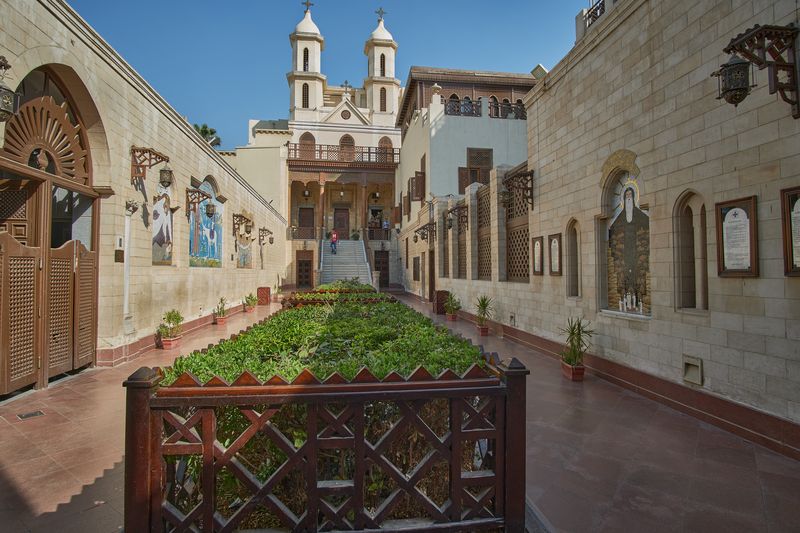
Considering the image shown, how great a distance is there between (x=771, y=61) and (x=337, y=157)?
26.3 metres

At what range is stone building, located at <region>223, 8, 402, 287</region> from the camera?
26.3m

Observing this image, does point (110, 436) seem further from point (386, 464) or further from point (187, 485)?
point (386, 464)

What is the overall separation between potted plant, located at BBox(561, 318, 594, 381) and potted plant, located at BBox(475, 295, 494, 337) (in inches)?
155

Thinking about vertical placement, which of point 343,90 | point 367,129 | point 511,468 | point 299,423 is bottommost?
point 511,468

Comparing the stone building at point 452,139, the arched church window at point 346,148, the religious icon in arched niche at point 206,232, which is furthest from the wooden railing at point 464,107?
the religious icon in arched niche at point 206,232

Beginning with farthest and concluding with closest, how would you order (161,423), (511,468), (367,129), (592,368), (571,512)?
(367,129) < (592,368) < (571,512) < (511,468) < (161,423)

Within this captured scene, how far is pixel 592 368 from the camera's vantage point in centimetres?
665

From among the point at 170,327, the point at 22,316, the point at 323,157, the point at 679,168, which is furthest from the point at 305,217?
the point at 679,168

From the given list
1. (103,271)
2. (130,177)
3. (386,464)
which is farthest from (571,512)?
(130,177)

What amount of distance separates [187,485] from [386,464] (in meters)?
1.47

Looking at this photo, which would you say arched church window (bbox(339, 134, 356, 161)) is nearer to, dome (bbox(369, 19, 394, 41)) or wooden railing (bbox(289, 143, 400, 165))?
wooden railing (bbox(289, 143, 400, 165))

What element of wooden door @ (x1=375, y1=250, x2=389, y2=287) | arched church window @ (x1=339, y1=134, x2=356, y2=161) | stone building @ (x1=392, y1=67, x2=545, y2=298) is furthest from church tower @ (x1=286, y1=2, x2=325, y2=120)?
stone building @ (x1=392, y1=67, x2=545, y2=298)

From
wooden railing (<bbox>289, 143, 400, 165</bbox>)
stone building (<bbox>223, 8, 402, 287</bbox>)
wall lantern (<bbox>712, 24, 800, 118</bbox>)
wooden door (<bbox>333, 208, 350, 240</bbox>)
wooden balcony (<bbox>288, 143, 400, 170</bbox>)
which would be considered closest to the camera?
wall lantern (<bbox>712, 24, 800, 118</bbox>)

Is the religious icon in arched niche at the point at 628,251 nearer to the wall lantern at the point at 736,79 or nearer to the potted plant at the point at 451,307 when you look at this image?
the wall lantern at the point at 736,79
